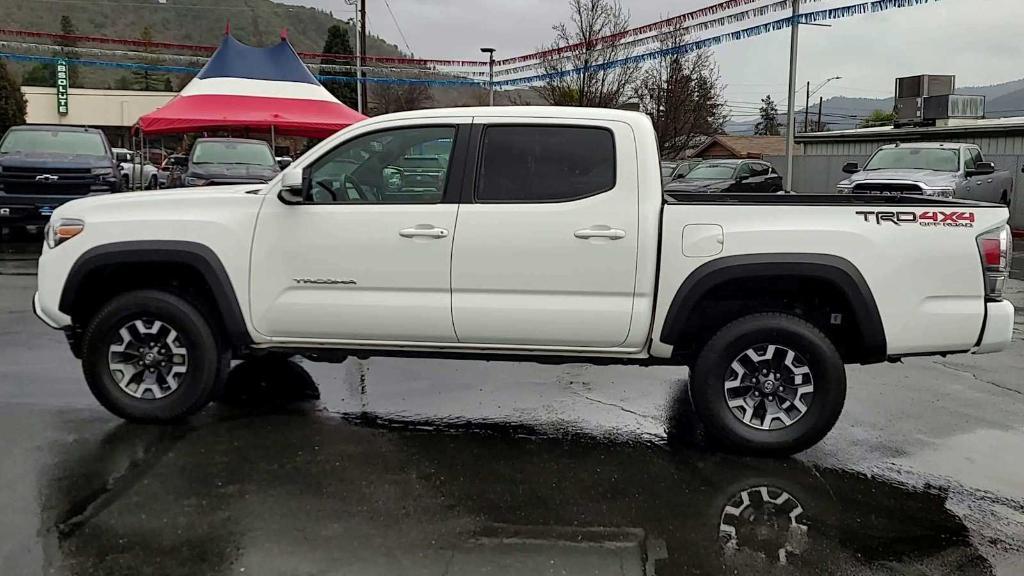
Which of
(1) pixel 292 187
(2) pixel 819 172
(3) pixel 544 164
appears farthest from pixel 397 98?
(3) pixel 544 164

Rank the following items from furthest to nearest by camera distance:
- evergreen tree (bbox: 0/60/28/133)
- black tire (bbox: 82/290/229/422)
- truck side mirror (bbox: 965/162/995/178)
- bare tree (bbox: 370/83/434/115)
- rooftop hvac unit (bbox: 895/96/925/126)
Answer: bare tree (bbox: 370/83/434/115) → evergreen tree (bbox: 0/60/28/133) → rooftop hvac unit (bbox: 895/96/925/126) → truck side mirror (bbox: 965/162/995/178) → black tire (bbox: 82/290/229/422)

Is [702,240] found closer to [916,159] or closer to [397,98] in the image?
[916,159]

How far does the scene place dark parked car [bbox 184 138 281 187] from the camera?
1420cm

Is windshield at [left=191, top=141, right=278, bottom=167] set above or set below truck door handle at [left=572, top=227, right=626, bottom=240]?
above

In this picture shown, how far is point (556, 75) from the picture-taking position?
1211 inches

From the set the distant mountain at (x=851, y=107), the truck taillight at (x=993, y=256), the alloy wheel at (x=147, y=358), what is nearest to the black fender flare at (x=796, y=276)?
the truck taillight at (x=993, y=256)

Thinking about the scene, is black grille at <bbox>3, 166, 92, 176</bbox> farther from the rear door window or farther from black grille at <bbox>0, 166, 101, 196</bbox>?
the rear door window

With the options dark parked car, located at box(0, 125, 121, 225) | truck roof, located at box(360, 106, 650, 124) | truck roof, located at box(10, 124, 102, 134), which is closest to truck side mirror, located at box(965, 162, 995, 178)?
truck roof, located at box(360, 106, 650, 124)

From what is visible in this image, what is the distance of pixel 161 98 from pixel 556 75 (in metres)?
33.3

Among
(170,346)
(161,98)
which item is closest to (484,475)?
(170,346)

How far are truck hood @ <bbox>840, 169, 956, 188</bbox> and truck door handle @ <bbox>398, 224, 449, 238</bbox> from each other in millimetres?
14345

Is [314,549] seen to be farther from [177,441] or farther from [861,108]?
[861,108]

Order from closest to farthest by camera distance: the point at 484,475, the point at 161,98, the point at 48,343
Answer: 1. the point at 484,475
2. the point at 48,343
3. the point at 161,98

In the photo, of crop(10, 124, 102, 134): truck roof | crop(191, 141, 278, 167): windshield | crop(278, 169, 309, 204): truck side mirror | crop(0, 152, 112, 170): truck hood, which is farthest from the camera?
crop(10, 124, 102, 134): truck roof
